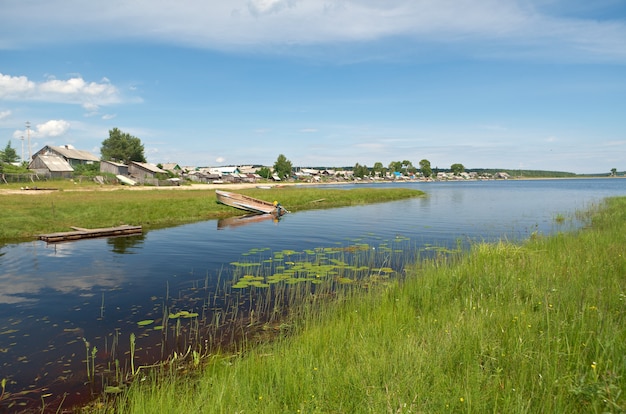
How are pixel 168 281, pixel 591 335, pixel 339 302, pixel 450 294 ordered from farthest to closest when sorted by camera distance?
pixel 168 281, pixel 339 302, pixel 450 294, pixel 591 335

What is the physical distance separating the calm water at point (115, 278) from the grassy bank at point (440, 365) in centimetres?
304

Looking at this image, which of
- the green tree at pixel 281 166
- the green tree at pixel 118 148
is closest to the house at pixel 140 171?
the green tree at pixel 118 148

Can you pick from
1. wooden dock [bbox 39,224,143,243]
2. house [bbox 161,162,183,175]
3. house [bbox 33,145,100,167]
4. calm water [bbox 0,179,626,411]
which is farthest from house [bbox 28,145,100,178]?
wooden dock [bbox 39,224,143,243]

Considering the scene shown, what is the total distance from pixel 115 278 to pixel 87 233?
1210 cm

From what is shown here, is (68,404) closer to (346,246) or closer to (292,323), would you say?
(292,323)

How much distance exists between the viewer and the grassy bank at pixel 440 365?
5105 millimetres


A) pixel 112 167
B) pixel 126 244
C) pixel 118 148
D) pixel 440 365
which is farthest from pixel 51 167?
pixel 440 365

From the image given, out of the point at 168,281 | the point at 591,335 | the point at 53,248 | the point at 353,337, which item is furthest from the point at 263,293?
the point at 53,248

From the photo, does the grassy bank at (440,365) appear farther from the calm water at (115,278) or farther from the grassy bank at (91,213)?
the grassy bank at (91,213)

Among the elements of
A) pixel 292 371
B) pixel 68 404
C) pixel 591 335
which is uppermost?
pixel 591 335

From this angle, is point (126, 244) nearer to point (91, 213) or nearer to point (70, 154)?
point (91, 213)

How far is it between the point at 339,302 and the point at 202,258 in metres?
11.6

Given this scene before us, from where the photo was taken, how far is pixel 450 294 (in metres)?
11.1

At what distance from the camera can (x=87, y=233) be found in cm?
2650
